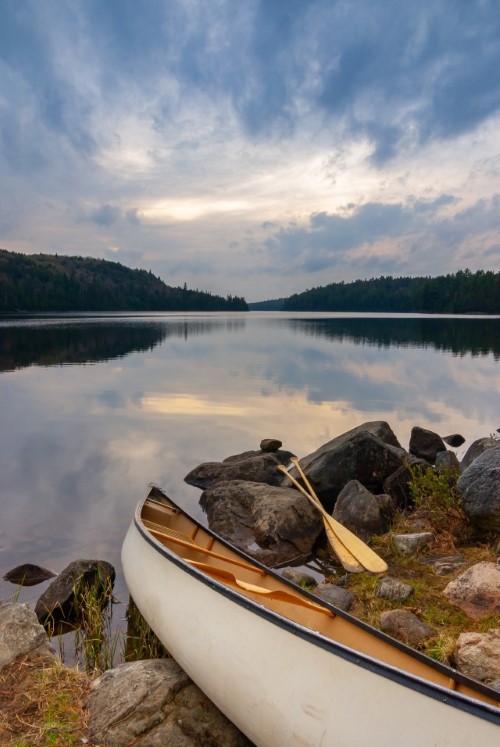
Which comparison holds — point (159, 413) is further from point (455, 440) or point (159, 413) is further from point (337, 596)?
point (337, 596)

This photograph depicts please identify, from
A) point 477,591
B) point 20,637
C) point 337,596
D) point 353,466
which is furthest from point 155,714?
point 353,466

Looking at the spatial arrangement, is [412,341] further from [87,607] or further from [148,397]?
[87,607]

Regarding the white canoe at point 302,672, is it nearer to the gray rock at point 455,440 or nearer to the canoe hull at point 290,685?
the canoe hull at point 290,685

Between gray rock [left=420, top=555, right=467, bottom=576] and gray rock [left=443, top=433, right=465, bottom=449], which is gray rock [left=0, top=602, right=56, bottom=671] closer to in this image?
gray rock [left=420, top=555, right=467, bottom=576]

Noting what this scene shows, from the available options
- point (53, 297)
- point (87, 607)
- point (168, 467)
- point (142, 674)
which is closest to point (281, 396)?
point (168, 467)

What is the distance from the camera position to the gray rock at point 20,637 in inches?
208

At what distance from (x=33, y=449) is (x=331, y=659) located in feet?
51.6

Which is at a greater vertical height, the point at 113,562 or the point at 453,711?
the point at 453,711

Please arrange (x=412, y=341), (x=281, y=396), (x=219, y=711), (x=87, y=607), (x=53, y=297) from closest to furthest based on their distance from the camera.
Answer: (x=219, y=711), (x=87, y=607), (x=281, y=396), (x=412, y=341), (x=53, y=297)

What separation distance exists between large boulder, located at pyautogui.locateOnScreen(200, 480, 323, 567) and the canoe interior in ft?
6.29

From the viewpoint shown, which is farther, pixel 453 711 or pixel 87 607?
pixel 87 607

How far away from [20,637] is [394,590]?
4303 mm

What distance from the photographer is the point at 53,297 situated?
178 meters

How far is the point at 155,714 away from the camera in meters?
4.31
